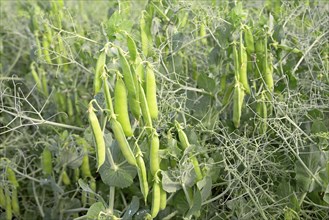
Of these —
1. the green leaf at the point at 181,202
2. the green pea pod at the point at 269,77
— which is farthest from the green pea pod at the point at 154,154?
the green pea pod at the point at 269,77

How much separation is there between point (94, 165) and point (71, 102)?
0.68 feet

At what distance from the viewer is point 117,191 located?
1.22m

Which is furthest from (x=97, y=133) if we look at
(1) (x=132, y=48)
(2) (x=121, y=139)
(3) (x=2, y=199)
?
(3) (x=2, y=199)

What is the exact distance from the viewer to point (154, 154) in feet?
3.05

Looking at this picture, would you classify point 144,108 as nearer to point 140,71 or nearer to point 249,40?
point 140,71

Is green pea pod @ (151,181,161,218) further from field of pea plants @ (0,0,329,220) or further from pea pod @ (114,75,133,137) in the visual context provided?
pea pod @ (114,75,133,137)

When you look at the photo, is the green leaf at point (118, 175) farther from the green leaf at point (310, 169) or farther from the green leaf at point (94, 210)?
the green leaf at point (310, 169)

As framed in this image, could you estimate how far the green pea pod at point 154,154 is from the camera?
0.91 meters

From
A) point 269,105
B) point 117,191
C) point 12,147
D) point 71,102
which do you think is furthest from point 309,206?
point 12,147

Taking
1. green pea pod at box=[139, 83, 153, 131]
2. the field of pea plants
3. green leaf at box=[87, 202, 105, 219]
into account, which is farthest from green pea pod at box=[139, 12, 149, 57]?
green leaf at box=[87, 202, 105, 219]

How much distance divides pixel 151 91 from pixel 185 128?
0.61 ft

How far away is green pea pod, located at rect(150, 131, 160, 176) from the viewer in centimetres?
91

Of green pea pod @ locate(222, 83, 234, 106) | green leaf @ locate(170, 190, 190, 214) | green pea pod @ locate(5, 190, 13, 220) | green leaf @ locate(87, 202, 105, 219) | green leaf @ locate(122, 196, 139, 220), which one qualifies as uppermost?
green pea pod @ locate(222, 83, 234, 106)

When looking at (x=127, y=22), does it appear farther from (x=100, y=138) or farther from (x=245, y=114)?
(x=245, y=114)
